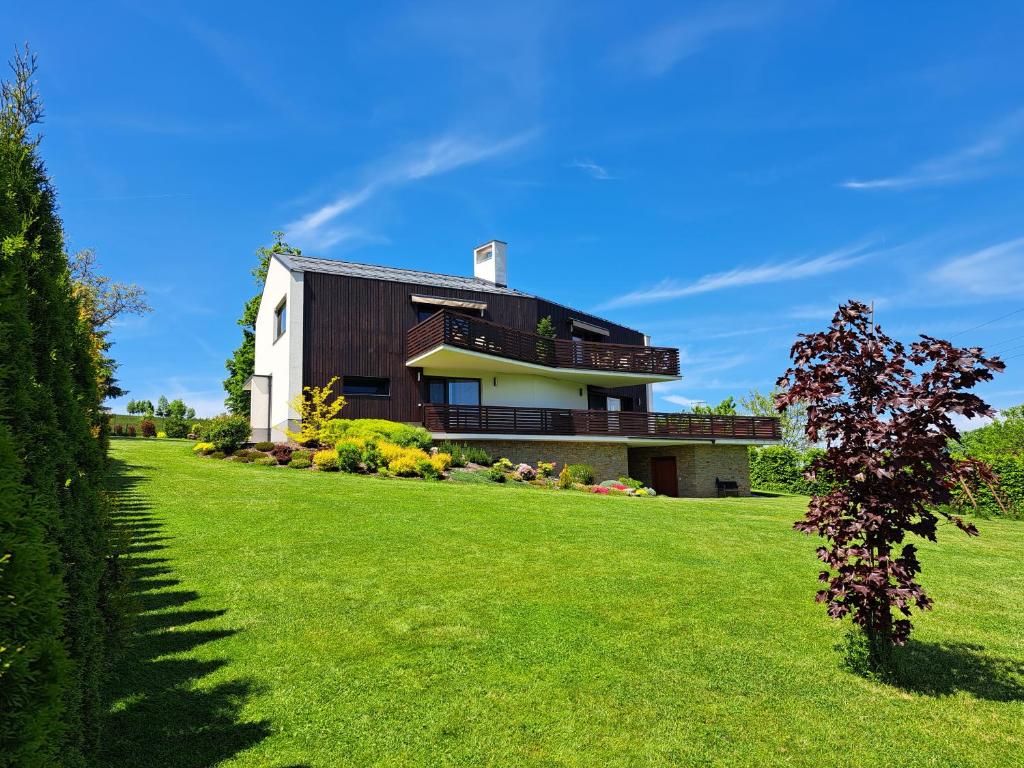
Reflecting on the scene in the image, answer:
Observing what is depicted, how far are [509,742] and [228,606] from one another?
3.77 metres

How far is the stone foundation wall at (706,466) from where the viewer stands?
30.1 meters

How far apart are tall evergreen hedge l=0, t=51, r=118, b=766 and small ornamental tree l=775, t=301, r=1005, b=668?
5.67 meters

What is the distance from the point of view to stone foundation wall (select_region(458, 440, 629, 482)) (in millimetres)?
26312

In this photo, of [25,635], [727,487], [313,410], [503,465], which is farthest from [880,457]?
[727,487]

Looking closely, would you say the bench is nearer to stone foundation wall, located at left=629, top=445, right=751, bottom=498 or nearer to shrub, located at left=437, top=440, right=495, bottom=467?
stone foundation wall, located at left=629, top=445, right=751, bottom=498

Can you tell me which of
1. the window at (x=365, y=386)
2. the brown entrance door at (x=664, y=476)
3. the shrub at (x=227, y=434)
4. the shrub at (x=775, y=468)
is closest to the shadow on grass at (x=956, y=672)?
the window at (x=365, y=386)

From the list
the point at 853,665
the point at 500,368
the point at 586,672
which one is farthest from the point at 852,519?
the point at 500,368

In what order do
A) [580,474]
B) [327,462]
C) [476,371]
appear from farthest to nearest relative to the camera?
[476,371] < [580,474] < [327,462]

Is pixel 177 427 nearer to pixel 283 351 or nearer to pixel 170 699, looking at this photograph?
pixel 283 351

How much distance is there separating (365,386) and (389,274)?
20.3 feet

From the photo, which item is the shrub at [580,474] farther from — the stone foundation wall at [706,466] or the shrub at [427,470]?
the stone foundation wall at [706,466]

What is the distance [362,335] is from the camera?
26.1 metres

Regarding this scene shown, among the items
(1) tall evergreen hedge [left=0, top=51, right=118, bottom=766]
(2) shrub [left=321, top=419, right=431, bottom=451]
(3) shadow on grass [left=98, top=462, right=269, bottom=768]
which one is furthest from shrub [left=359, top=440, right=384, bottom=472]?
(1) tall evergreen hedge [left=0, top=51, right=118, bottom=766]

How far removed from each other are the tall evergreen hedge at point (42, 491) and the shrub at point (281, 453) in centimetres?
1667
